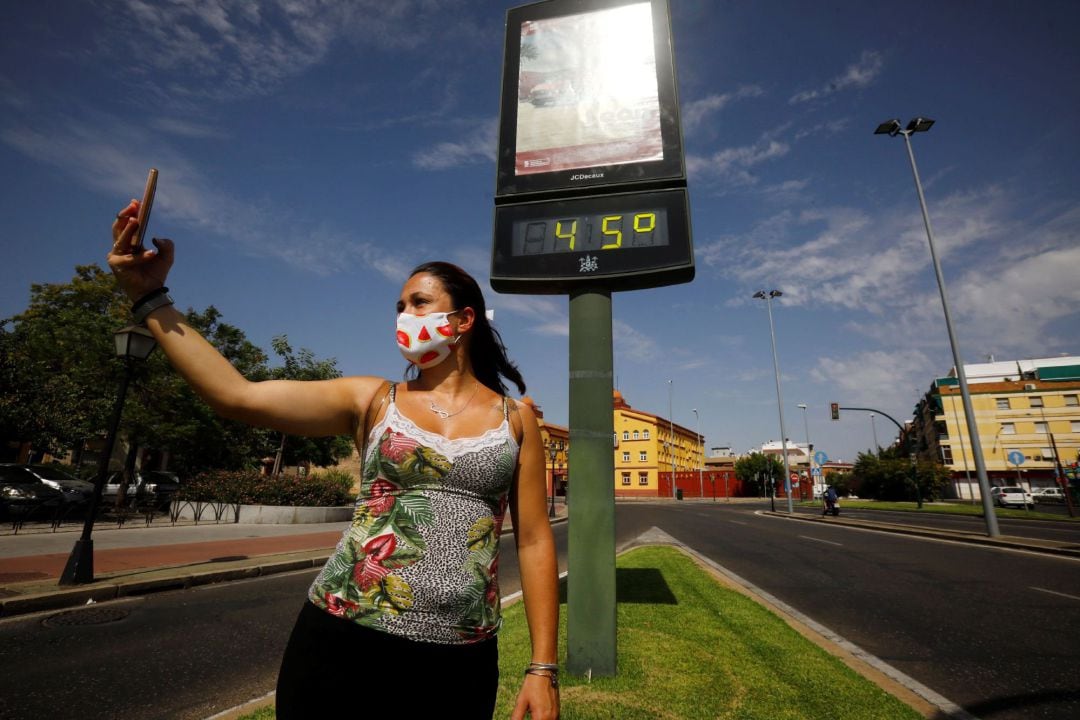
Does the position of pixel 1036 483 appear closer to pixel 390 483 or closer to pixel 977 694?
pixel 977 694

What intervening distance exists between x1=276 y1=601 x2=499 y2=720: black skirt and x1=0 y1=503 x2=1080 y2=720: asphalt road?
3543 millimetres

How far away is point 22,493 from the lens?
16641 millimetres

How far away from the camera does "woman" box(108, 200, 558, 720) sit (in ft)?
4.58

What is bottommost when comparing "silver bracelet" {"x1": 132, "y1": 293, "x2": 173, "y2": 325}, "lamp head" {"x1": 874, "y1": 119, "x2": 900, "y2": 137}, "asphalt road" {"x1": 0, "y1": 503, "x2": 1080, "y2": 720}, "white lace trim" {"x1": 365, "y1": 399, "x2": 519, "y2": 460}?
"asphalt road" {"x1": 0, "y1": 503, "x2": 1080, "y2": 720}

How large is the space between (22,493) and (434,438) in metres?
22.6

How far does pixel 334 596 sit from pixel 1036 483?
74223 millimetres

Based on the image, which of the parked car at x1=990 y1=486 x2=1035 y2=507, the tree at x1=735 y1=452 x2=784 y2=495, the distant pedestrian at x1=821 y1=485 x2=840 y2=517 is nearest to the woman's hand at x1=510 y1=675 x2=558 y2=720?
the distant pedestrian at x1=821 y1=485 x2=840 y2=517

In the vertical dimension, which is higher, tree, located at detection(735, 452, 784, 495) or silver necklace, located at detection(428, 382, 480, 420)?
tree, located at detection(735, 452, 784, 495)

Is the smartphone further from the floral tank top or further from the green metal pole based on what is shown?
the green metal pole

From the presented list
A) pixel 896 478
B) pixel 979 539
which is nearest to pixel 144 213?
pixel 979 539

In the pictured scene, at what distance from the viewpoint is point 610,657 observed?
4145 mm

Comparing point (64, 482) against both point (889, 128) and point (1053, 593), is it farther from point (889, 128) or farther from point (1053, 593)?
point (889, 128)

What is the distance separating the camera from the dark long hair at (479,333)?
78.4 inches

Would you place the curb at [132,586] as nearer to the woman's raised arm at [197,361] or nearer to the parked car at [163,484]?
the woman's raised arm at [197,361]
